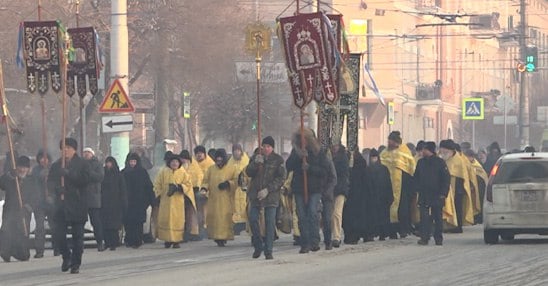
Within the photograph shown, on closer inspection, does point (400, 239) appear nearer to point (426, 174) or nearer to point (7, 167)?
point (426, 174)

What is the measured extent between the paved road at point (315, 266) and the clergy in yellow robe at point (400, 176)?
1.61 m

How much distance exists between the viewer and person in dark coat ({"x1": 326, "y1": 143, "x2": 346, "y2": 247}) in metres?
23.4

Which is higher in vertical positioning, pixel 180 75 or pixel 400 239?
pixel 180 75

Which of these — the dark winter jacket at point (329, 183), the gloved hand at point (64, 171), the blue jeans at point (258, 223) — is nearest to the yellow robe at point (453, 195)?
the dark winter jacket at point (329, 183)

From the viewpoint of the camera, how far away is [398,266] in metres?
19.4

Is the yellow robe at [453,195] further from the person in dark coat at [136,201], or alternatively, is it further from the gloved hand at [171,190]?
the person in dark coat at [136,201]

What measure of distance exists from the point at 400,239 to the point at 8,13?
17648 mm

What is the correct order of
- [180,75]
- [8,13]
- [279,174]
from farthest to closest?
[180,75] < [8,13] < [279,174]

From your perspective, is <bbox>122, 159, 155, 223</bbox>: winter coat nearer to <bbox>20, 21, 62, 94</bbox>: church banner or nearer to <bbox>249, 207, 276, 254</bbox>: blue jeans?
<bbox>20, 21, 62, 94</bbox>: church banner

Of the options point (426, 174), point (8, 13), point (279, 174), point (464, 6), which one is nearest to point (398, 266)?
point (279, 174)

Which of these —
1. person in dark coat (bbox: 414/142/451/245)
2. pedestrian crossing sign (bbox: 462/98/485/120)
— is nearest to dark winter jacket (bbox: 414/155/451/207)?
person in dark coat (bbox: 414/142/451/245)

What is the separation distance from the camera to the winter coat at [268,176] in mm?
21062

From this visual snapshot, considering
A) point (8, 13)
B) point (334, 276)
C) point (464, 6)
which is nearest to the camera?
point (334, 276)

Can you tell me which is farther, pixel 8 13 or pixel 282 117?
pixel 282 117
